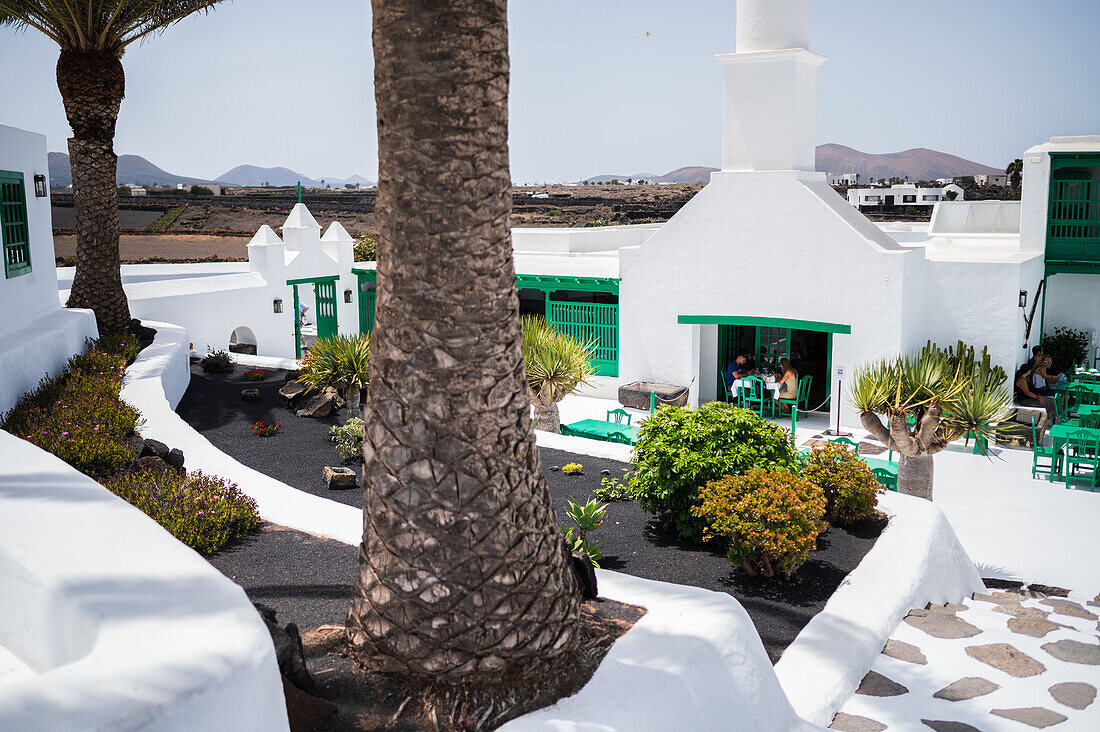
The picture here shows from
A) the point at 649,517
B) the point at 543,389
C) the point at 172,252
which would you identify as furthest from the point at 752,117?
the point at 172,252

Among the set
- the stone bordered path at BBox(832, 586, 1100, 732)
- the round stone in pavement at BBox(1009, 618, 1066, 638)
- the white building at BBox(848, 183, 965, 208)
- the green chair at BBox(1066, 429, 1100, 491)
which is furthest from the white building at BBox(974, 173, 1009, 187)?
the stone bordered path at BBox(832, 586, 1100, 732)

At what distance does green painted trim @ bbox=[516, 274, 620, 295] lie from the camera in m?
20.1

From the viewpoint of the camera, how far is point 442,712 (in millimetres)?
4199

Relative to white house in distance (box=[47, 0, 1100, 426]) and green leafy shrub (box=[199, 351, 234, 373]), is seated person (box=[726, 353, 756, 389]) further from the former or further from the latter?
green leafy shrub (box=[199, 351, 234, 373])

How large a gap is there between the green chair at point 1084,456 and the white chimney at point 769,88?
286 inches

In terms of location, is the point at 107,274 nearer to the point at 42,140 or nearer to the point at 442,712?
the point at 42,140

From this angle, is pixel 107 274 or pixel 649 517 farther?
pixel 107 274

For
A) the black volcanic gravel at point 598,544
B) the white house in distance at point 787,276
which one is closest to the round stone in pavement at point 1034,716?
the black volcanic gravel at point 598,544

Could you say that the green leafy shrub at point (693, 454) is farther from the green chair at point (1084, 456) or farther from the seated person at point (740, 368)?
the seated person at point (740, 368)

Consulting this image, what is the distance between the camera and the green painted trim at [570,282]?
20.1 m

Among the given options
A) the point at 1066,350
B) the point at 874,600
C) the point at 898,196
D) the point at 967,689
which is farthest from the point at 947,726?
the point at 898,196

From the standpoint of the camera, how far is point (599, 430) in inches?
575

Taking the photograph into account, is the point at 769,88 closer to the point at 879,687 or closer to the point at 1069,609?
the point at 1069,609

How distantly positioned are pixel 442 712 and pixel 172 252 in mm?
47647
